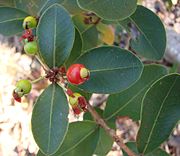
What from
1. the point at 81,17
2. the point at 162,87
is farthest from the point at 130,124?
the point at 162,87

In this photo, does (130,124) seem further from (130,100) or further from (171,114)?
(171,114)

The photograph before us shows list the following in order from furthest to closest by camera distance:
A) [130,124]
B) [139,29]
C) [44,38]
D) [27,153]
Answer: [130,124]
[27,153]
[139,29]
[44,38]

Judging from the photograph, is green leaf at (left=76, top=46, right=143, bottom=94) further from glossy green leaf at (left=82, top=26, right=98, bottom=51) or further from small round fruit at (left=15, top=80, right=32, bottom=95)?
glossy green leaf at (left=82, top=26, right=98, bottom=51)

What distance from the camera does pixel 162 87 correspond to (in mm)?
1057

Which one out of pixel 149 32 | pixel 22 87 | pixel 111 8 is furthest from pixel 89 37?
pixel 22 87

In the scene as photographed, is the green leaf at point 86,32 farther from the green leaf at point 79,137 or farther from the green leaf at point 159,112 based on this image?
the green leaf at point 159,112

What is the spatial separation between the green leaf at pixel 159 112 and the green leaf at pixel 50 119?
213 millimetres

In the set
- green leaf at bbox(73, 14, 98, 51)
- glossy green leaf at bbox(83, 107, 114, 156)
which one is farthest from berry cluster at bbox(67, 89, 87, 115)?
green leaf at bbox(73, 14, 98, 51)

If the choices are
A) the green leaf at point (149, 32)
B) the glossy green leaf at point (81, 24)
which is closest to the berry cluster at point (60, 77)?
the green leaf at point (149, 32)

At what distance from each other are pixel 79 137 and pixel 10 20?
39 centimetres

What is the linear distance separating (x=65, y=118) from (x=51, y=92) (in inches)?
2.9

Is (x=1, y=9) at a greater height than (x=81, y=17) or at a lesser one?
greater

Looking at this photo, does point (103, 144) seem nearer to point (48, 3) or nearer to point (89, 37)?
point (89, 37)

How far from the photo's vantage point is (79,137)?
1.25m
